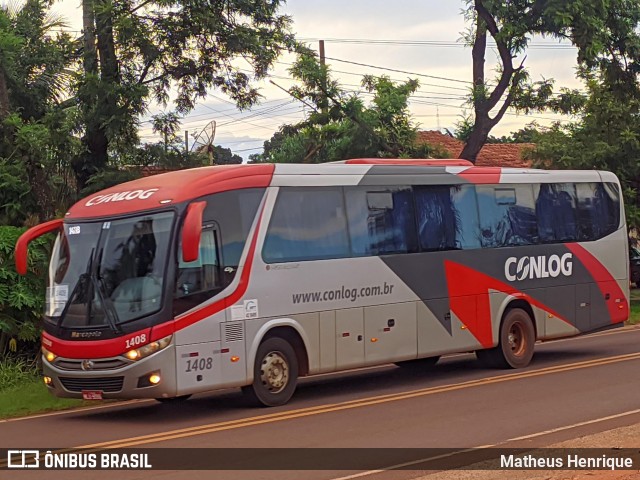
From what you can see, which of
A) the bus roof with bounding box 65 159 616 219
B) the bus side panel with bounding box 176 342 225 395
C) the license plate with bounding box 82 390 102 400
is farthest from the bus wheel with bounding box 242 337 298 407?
the bus roof with bounding box 65 159 616 219

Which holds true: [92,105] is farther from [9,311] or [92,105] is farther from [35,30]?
[9,311]

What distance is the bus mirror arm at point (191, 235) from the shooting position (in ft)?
40.3

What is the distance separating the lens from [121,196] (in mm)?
13758

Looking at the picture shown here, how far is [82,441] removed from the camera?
37.5 feet

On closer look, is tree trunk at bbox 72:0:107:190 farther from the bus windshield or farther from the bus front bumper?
the bus front bumper

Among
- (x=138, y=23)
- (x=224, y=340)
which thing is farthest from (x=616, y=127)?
(x=224, y=340)

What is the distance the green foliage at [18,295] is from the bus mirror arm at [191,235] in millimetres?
5386

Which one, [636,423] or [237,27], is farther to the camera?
[237,27]

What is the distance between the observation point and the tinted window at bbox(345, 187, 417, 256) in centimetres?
1553

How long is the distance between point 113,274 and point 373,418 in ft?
12.2

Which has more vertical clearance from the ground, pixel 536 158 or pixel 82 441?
pixel 536 158

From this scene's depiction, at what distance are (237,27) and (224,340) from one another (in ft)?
32.0

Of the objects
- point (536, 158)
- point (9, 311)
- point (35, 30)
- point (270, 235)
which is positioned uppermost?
point (35, 30)

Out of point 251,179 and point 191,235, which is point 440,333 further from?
point 191,235
